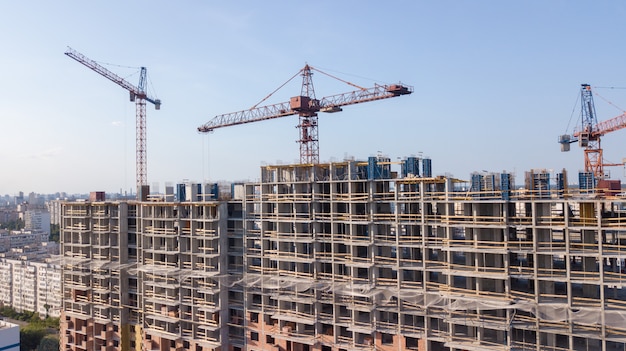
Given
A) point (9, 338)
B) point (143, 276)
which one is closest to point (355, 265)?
point (143, 276)

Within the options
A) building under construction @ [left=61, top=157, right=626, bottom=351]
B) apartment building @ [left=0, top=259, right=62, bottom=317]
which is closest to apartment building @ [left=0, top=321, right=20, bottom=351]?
building under construction @ [left=61, top=157, right=626, bottom=351]

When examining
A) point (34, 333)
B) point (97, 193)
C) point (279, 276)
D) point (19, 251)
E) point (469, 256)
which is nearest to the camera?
point (469, 256)

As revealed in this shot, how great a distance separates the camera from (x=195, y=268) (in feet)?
148

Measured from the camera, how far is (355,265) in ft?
124

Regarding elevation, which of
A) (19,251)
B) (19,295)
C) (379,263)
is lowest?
(19,295)

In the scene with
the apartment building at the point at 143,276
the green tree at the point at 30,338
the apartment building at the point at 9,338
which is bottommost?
the green tree at the point at 30,338

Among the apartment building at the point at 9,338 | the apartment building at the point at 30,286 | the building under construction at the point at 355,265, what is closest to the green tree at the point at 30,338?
the apartment building at the point at 9,338

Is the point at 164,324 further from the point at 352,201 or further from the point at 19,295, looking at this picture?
the point at 19,295

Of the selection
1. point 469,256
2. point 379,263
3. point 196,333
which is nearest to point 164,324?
point 196,333

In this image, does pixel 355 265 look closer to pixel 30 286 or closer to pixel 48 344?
pixel 48 344

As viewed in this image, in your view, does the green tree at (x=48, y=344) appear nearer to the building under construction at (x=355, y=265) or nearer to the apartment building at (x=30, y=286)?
the building under construction at (x=355, y=265)

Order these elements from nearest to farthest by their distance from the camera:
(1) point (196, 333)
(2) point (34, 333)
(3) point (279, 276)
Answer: (3) point (279, 276)
(1) point (196, 333)
(2) point (34, 333)

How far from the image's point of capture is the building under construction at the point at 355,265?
102 ft

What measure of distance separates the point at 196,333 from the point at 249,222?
494 inches
